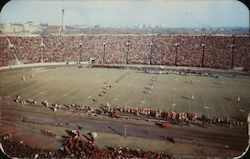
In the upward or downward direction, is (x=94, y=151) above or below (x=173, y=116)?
below

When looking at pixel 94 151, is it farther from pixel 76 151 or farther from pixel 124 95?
pixel 124 95

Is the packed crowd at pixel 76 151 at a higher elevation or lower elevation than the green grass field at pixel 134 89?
lower

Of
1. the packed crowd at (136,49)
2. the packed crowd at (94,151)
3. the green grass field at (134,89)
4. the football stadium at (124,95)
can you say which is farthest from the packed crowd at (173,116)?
the packed crowd at (136,49)

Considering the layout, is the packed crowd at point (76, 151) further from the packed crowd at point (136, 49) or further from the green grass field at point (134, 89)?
the packed crowd at point (136, 49)

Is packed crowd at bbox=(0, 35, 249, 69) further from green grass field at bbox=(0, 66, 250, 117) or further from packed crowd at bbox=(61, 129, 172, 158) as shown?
packed crowd at bbox=(61, 129, 172, 158)

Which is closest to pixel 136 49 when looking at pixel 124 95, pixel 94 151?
pixel 124 95
